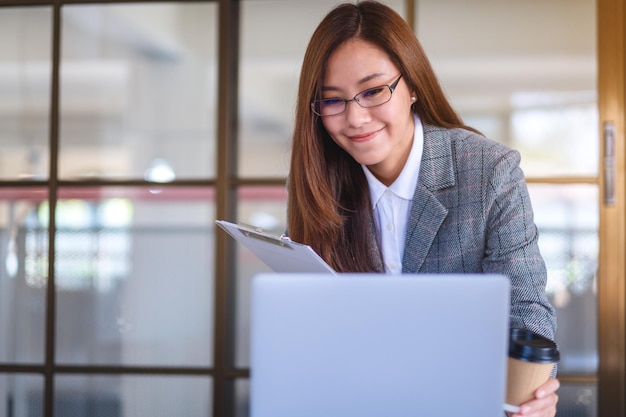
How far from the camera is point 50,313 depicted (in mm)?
3256

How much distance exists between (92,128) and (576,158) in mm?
1805

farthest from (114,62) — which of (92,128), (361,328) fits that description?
(361,328)

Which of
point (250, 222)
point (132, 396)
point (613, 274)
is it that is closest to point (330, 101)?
point (250, 222)

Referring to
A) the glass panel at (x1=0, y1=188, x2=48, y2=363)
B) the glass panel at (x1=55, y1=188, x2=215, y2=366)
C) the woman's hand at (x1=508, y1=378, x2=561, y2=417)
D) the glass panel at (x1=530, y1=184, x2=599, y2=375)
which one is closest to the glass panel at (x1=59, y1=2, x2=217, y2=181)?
the glass panel at (x1=55, y1=188, x2=215, y2=366)

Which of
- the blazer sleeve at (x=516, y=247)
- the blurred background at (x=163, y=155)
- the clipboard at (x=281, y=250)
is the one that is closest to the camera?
the clipboard at (x=281, y=250)

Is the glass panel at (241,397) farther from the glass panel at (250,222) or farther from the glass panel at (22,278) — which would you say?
the glass panel at (22,278)

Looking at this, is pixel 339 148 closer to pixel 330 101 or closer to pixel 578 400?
pixel 330 101

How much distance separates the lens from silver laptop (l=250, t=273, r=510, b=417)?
3.24 ft

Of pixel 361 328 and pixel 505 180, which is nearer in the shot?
pixel 361 328

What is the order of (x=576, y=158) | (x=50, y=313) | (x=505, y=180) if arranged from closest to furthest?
(x=505, y=180) → (x=576, y=158) → (x=50, y=313)

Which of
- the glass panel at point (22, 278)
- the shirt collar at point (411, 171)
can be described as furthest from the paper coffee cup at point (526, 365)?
the glass panel at point (22, 278)

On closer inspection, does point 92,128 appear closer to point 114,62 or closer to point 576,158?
point 114,62

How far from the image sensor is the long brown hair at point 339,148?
5.51ft

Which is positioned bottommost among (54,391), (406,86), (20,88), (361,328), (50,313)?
(54,391)
